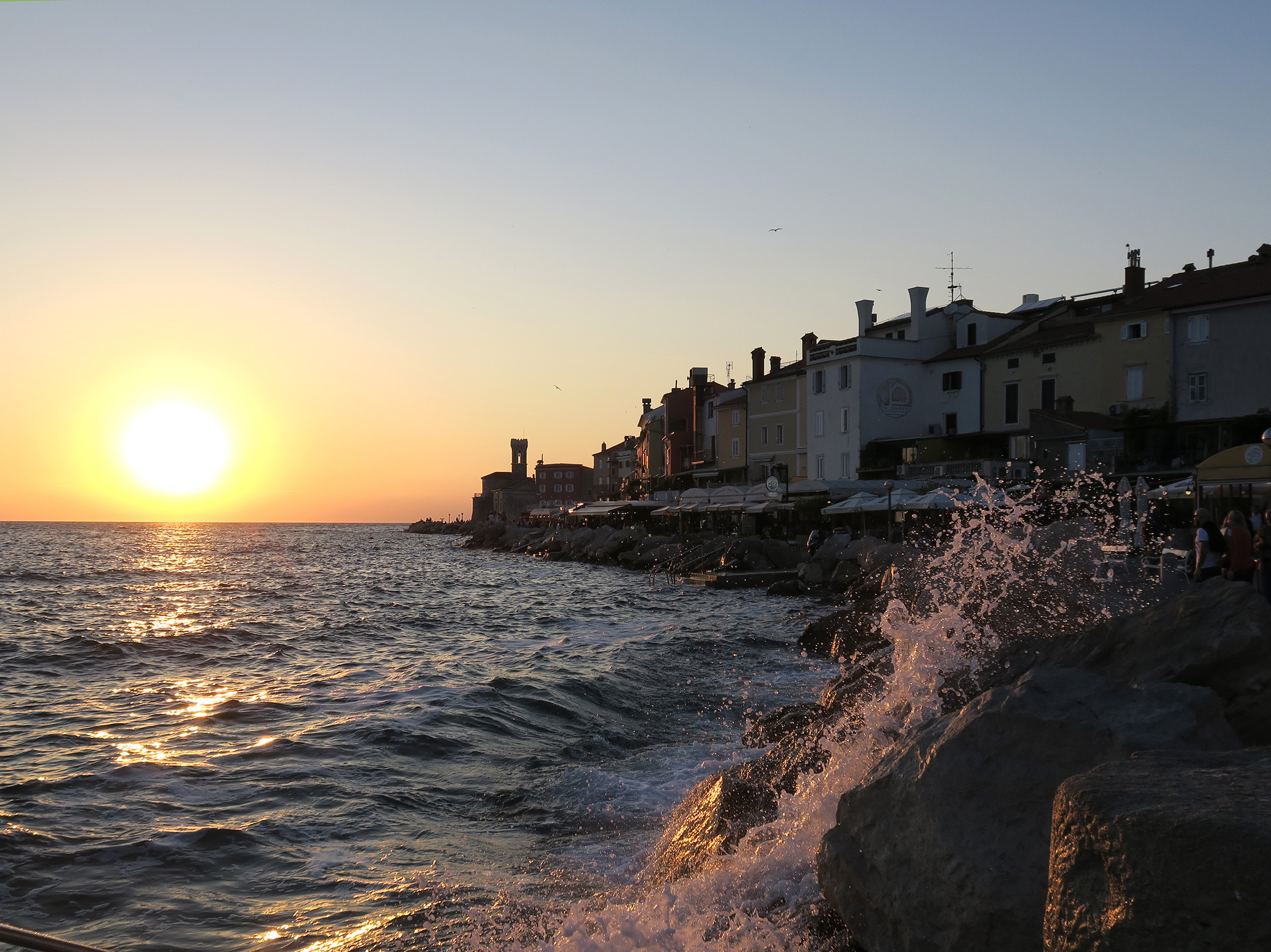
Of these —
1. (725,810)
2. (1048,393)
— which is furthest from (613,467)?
(725,810)

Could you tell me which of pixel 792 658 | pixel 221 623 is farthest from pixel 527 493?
pixel 792 658

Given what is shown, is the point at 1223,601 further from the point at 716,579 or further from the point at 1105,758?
the point at 716,579

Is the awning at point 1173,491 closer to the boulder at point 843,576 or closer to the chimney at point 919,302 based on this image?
the boulder at point 843,576

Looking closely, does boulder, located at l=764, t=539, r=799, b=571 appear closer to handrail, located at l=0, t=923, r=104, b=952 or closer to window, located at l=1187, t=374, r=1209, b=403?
window, located at l=1187, t=374, r=1209, b=403

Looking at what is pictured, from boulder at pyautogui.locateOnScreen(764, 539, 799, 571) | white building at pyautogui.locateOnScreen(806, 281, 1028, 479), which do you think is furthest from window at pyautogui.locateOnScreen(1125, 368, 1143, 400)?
boulder at pyautogui.locateOnScreen(764, 539, 799, 571)

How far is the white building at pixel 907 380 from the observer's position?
48.3 m

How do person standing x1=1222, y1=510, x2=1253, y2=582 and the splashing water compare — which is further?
person standing x1=1222, y1=510, x2=1253, y2=582

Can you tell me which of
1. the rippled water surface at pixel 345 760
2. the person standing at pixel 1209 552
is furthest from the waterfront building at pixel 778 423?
the person standing at pixel 1209 552

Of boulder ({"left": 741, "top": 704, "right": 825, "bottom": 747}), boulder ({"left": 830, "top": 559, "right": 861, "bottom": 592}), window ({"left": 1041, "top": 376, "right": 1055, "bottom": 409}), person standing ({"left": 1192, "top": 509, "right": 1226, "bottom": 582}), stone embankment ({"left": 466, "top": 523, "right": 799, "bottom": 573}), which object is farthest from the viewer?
window ({"left": 1041, "top": 376, "right": 1055, "bottom": 409})

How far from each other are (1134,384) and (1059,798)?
4168 centimetres

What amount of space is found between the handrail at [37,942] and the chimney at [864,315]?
53897 millimetres

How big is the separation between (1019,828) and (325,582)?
146ft

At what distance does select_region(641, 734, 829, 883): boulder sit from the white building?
1647 inches

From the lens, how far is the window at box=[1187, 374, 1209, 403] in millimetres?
37031
